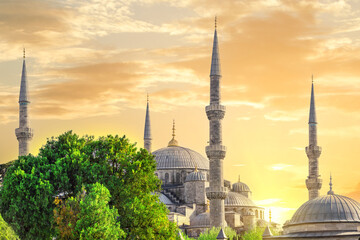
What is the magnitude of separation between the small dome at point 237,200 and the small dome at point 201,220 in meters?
5.78

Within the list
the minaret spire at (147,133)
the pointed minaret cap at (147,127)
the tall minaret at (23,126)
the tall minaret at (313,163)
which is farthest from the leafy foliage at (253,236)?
the tall minaret at (23,126)

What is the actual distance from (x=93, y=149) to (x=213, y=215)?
24.4 metres

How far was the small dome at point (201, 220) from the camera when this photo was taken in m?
71.2

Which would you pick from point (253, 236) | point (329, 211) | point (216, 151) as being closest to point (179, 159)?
point (253, 236)

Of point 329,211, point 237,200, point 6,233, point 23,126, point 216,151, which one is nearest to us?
point 6,233

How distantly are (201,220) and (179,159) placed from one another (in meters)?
15.8

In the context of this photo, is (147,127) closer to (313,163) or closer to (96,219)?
(313,163)

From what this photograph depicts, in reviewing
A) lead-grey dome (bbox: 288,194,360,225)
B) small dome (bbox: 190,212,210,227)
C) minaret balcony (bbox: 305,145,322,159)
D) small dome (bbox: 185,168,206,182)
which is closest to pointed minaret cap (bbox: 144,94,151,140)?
small dome (bbox: 185,168,206,182)

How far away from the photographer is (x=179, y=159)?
8638 centimetres

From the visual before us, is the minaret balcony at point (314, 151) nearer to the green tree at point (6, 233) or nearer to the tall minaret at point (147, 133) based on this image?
the tall minaret at point (147, 133)

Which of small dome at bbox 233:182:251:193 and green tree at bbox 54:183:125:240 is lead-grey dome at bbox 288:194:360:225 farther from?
small dome at bbox 233:182:251:193

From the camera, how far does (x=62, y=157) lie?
35.8 meters

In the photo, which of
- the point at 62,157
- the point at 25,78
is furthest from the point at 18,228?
the point at 25,78

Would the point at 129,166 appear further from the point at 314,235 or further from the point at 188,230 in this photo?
the point at 188,230
